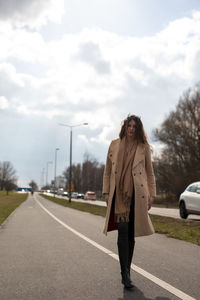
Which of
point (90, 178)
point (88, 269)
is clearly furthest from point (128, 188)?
point (90, 178)

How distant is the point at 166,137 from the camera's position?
4375cm

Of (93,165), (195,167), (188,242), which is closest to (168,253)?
(188,242)

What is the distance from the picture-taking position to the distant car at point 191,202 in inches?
649

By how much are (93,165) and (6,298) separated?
112 m

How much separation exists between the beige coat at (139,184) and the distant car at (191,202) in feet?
38.5

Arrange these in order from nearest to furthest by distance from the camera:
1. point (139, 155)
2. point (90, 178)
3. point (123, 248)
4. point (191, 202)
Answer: point (123, 248)
point (139, 155)
point (191, 202)
point (90, 178)

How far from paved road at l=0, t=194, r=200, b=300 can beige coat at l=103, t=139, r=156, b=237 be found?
699 millimetres

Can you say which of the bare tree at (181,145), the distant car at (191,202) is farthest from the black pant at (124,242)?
the bare tree at (181,145)

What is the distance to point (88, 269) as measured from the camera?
5.94 metres

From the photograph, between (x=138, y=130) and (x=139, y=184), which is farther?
(x=138, y=130)

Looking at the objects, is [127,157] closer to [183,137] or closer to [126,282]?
[126,282]

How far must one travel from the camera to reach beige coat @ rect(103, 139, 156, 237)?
4.89 meters

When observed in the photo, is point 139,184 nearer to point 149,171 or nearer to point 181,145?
point 149,171

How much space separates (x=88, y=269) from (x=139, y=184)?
1.79m
